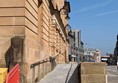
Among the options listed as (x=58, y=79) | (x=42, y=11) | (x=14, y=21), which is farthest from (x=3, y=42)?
(x=42, y=11)

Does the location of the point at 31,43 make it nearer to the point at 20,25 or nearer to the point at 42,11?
the point at 20,25

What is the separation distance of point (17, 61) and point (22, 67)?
33cm

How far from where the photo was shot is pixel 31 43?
53.4ft

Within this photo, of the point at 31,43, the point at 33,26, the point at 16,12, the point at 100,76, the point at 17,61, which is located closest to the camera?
the point at 100,76

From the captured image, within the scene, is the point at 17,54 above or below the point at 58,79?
above

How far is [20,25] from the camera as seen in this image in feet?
48.6

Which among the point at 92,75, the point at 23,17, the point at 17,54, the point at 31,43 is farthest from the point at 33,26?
the point at 92,75

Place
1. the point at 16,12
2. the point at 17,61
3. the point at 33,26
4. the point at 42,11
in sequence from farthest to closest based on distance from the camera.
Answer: the point at 42,11 < the point at 33,26 < the point at 16,12 < the point at 17,61

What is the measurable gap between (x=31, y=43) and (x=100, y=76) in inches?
189

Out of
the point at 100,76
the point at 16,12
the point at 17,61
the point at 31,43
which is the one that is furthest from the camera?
the point at 31,43

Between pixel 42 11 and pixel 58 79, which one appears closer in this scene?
pixel 58 79

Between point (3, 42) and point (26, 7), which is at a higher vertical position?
point (26, 7)

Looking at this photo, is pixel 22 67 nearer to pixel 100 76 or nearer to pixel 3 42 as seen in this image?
pixel 3 42

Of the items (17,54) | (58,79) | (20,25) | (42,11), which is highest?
(42,11)
